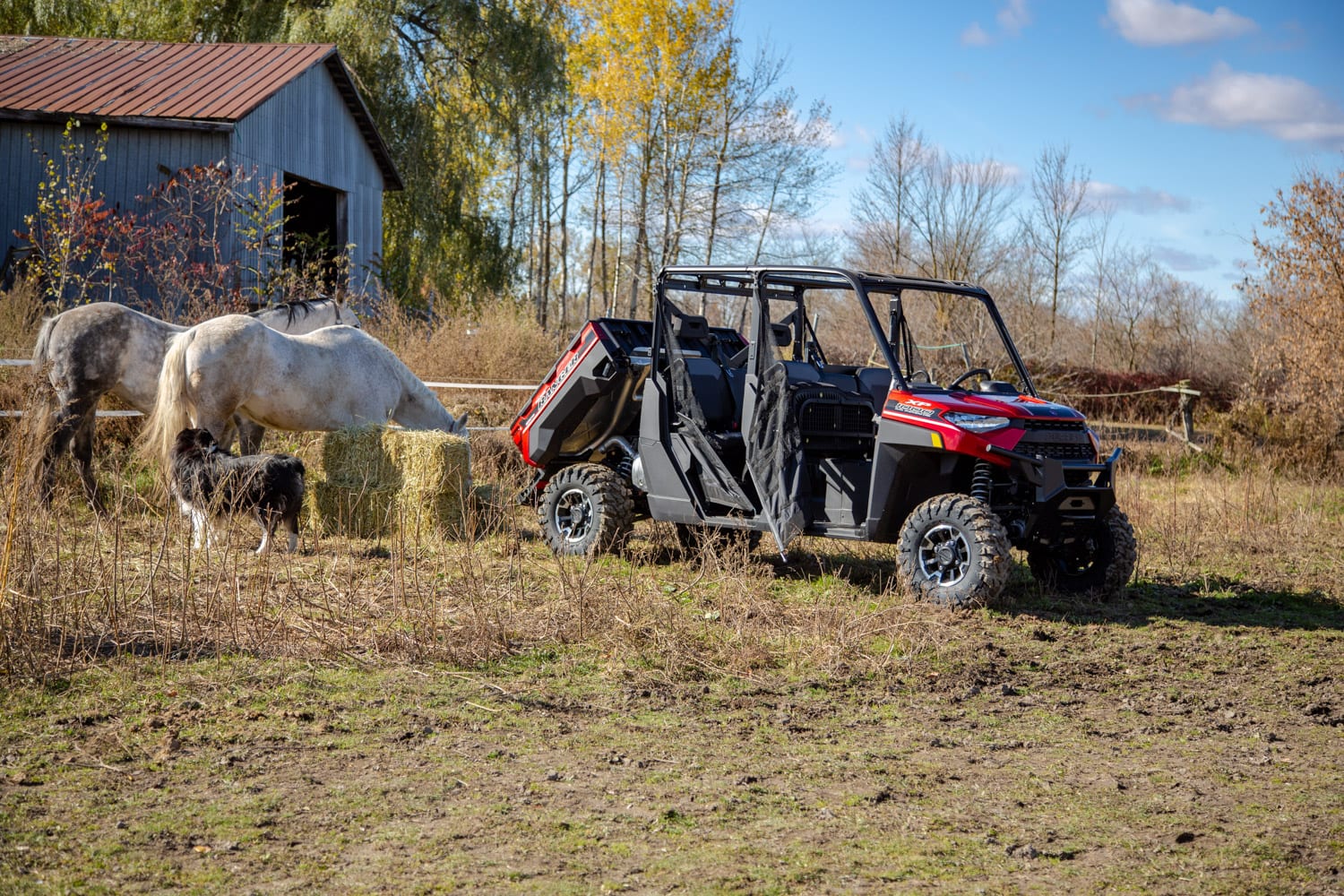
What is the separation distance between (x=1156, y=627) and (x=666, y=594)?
3.18m

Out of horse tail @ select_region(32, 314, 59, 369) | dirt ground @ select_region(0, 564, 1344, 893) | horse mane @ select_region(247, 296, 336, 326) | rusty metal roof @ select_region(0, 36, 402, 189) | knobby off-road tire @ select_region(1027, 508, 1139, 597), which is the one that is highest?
rusty metal roof @ select_region(0, 36, 402, 189)

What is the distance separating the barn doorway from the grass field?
16.2m

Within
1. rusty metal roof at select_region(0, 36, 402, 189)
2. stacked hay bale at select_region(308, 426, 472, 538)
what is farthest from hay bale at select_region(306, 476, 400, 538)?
rusty metal roof at select_region(0, 36, 402, 189)

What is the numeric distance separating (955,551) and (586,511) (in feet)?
10.2

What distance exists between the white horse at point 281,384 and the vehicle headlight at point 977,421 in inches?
227

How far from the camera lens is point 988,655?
7047 millimetres

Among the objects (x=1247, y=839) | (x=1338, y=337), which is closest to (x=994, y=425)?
(x=1247, y=839)

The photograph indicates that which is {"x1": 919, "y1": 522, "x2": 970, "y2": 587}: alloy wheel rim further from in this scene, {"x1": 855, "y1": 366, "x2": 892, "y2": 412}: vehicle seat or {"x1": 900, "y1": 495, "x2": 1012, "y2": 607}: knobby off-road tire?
{"x1": 855, "y1": 366, "x2": 892, "y2": 412}: vehicle seat

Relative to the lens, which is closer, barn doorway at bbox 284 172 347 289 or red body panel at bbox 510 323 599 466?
red body panel at bbox 510 323 599 466

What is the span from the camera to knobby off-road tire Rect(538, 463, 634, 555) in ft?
31.4

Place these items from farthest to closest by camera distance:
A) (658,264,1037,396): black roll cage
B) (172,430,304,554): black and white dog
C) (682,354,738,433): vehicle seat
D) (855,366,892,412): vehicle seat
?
(682,354,738,433): vehicle seat < (172,430,304,554): black and white dog < (855,366,892,412): vehicle seat < (658,264,1037,396): black roll cage

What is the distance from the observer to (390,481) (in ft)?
35.3

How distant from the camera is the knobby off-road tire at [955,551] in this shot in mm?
7711

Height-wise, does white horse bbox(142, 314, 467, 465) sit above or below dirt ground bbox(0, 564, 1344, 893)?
above
